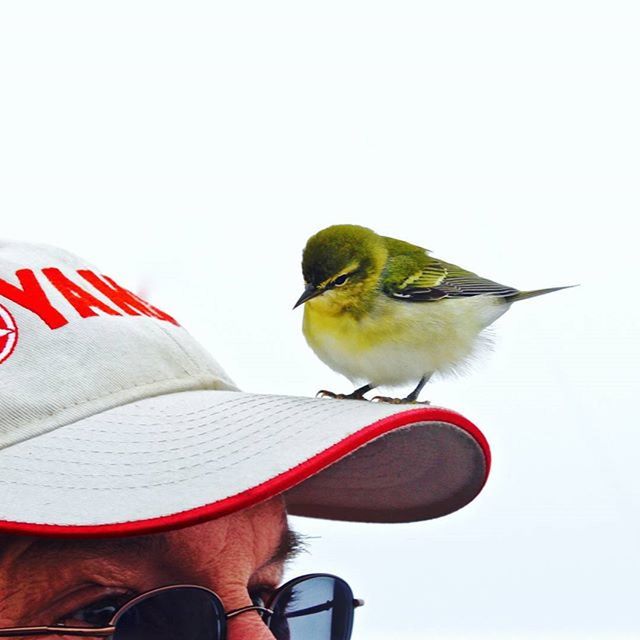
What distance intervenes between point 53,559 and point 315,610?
583mm

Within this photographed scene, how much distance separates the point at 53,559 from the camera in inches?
66.1

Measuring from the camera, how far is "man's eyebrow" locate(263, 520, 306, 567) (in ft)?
6.67

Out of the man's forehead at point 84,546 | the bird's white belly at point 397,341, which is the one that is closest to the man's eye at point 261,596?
the man's forehead at point 84,546

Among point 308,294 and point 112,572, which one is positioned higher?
point 308,294

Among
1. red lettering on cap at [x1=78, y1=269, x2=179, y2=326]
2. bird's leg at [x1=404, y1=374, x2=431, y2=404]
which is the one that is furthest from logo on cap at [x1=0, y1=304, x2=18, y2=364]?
bird's leg at [x1=404, y1=374, x2=431, y2=404]

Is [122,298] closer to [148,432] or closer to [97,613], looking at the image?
[148,432]

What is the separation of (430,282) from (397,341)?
0.32m

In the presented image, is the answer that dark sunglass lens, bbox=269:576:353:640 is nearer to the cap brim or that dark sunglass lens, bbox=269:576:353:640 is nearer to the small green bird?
the cap brim

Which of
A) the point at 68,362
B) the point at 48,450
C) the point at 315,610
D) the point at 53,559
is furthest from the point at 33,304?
the point at 315,610

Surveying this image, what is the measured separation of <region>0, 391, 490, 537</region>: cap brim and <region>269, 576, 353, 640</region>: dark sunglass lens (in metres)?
0.23

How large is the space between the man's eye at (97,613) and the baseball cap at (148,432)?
185 mm

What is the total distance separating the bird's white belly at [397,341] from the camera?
8.87 feet

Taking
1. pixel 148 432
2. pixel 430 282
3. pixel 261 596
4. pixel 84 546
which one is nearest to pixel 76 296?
pixel 148 432

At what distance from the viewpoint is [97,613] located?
1679 millimetres
